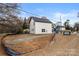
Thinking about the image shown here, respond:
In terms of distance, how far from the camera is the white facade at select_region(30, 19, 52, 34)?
2160mm

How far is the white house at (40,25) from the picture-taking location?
2160 mm

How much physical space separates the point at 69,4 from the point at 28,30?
49 centimetres

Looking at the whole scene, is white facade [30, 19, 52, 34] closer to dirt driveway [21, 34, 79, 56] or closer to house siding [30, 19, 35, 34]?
house siding [30, 19, 35, 34]

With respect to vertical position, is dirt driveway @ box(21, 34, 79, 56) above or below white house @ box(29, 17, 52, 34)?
below

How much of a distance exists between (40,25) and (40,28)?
3cm

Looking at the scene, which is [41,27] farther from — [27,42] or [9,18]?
[9,18]

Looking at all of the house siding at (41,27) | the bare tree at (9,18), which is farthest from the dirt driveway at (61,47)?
the bare tree at (9,18)

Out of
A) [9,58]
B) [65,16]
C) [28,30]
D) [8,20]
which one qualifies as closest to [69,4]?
[65,16]

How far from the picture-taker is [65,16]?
2.14 m

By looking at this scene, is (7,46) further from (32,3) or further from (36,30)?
(32,3)

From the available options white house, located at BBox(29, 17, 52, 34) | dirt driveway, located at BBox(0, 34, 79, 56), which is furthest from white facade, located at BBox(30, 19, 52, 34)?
dirt driveway, located at BBox(0, 34, 79, 56)

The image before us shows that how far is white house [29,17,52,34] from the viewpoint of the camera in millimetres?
2160

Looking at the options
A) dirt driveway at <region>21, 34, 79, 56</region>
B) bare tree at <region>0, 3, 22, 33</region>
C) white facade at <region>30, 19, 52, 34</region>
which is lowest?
dirt driveway at <region>21, 34, 79, 56</region>

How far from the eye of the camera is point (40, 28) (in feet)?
7.11
